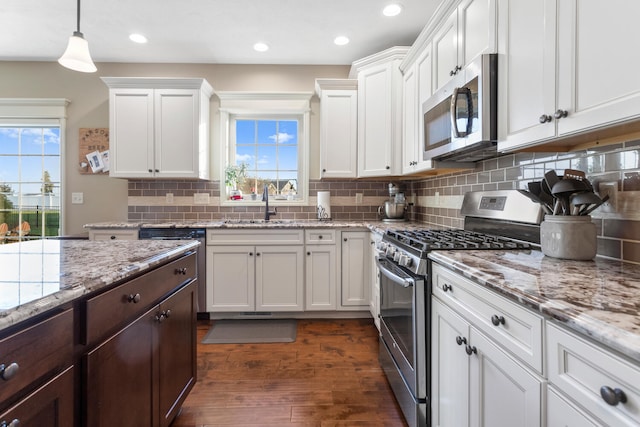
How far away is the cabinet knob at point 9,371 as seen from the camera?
597mm

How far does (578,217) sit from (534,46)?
67 centimetres

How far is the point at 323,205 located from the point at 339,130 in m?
0.78

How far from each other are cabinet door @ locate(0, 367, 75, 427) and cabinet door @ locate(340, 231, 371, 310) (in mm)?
2238

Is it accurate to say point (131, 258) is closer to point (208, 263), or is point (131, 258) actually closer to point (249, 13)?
point (208, 263)

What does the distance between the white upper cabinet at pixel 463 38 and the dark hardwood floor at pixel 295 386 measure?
1.92 metres

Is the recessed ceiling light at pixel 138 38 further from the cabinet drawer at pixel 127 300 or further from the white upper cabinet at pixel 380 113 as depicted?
the cabinet drawer at pixel 127 300

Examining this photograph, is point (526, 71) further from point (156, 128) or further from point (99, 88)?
point (99, 88)

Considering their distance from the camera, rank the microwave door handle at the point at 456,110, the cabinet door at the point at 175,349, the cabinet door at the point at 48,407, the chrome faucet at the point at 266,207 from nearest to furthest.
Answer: the cabinet door at the point at 48,407 → the cabinet door at the point at 175,349 → the microwave door handle at the point at 456,110 → the chrome faucet at the point at 266,207

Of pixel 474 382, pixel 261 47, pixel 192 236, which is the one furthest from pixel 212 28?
pixel 474 382

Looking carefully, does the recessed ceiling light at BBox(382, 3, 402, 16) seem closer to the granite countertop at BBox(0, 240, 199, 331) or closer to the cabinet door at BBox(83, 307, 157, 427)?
the granite countertop at BBox(0, 240, 199, 331)

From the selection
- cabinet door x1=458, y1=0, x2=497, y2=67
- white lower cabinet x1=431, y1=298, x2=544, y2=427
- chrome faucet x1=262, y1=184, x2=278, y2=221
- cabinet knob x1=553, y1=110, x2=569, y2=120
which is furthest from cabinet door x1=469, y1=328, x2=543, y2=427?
chrome faucet x1=262, y1=184, x2=278, y2=221

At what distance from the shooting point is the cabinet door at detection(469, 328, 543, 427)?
79 cm

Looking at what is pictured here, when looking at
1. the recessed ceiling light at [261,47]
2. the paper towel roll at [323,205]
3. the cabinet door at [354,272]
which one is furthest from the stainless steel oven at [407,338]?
the recessed ceiling light at [261,47]

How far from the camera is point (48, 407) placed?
0.73 meters
